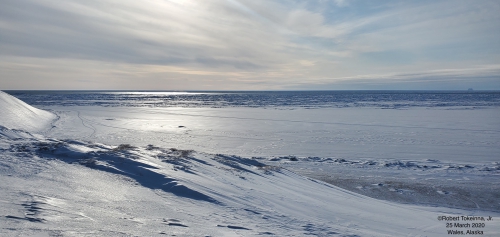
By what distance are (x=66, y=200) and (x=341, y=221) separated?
12.6ft

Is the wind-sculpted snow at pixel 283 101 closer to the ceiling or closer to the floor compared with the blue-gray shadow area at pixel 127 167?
closer to the ceiling

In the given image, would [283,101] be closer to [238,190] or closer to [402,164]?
[402,164]

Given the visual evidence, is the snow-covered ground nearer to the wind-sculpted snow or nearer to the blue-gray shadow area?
the blue-gray shadow area

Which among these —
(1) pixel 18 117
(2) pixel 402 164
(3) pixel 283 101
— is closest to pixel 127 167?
(2) pixel 402 164

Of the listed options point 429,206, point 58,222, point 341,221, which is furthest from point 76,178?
point 429,206

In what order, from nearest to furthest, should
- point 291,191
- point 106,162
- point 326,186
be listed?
point 106,162
point 291,191
point 326,186

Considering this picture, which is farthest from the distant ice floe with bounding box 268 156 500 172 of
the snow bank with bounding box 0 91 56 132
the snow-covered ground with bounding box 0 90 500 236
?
the snow bank with bounding box 0 91 56 132

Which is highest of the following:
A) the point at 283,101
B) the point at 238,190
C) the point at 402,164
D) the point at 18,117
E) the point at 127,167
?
the point at 283,101

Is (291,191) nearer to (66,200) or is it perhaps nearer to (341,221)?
(341,221)

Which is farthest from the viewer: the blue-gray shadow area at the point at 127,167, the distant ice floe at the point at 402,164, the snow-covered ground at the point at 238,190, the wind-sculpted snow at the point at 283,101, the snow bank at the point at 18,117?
the wind-sculpted snow at the point at 283,101

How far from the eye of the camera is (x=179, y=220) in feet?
14.4

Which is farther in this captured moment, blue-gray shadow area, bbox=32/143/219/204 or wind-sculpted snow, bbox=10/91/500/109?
wind-sculpted snow, bbox=10/91/500/109

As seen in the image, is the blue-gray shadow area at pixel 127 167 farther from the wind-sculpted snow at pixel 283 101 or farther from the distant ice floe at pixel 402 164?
the wind-sculpted snow at pixel 283 101

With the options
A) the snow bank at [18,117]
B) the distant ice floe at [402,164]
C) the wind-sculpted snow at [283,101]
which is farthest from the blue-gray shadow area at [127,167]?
the wind-sculpted snow at [283,101]
